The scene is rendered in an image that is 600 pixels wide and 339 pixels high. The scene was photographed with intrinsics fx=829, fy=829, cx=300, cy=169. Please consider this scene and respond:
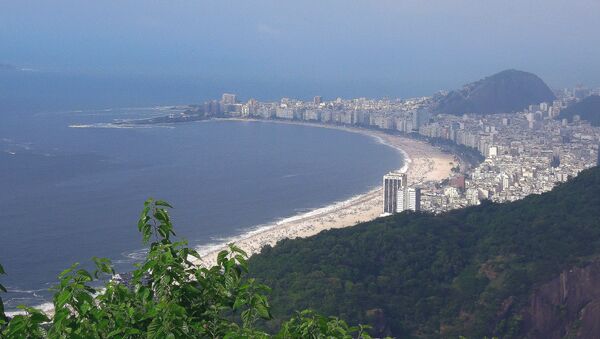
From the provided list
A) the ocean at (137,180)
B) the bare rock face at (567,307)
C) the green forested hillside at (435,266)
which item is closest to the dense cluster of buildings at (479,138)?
the ocean at (137,180)

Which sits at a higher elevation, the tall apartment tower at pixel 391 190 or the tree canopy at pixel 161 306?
the tree canopy at pixel 161 306

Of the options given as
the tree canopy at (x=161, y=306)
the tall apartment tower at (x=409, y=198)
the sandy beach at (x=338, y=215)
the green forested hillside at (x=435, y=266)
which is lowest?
the sandy beach at (x=338, y=215)

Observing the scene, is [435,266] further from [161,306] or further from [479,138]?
[479,138]

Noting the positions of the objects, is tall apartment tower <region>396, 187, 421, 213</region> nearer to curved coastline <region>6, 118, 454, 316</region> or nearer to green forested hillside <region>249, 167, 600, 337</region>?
curved coastline <region>6, 118, 454, 316</region>

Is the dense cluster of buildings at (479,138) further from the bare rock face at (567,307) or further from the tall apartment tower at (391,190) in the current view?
the bare rock face at (567,307)

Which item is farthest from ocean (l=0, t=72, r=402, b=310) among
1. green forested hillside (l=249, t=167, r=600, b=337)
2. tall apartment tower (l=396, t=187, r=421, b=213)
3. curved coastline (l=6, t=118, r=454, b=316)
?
green forested hillside (l=249, t=167, r=600, b=337)

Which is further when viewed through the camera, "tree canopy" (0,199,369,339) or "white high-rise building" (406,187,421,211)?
"white high-rise building" (406,187,421,211)

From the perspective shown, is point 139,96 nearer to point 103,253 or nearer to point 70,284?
point 103,253
